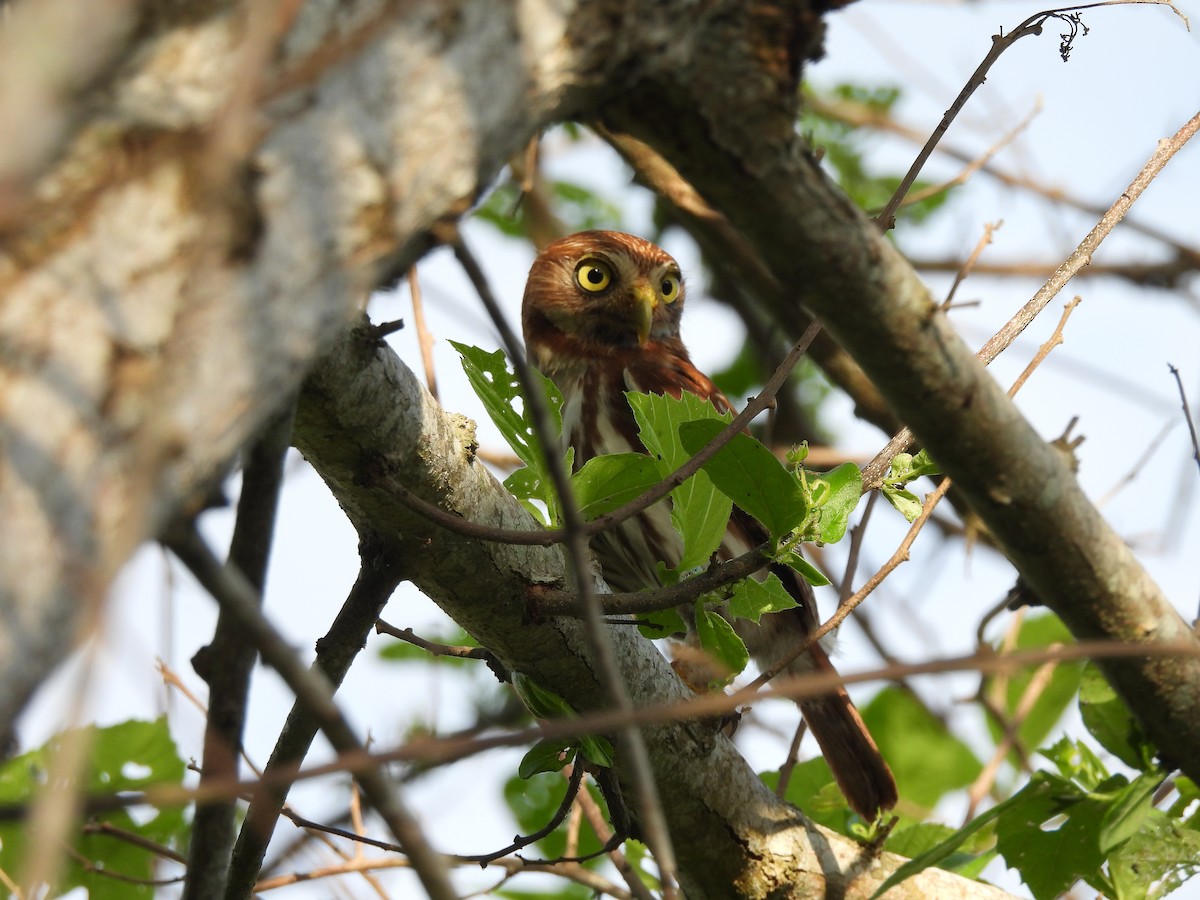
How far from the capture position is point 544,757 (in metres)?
2.75

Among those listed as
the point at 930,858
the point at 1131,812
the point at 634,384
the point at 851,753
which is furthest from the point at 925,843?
the point at 634,384

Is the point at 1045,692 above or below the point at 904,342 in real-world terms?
above

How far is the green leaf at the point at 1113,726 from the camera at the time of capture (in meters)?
2.71

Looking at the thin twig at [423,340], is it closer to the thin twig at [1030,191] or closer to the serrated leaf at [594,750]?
the serrated leaf at [594,750]

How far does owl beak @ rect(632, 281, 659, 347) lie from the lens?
16.4 ft

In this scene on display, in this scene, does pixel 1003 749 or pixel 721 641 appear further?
Answer: pixel 1003 749

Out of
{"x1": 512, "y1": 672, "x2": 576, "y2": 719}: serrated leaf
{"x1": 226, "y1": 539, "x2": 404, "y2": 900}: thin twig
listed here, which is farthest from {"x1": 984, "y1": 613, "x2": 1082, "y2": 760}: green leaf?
{"x1": 226, "y1": 539, "x2": 404, "y2": 900}: thin twig

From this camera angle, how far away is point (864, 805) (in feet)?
12.8

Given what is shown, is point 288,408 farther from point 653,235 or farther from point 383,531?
point 653,235

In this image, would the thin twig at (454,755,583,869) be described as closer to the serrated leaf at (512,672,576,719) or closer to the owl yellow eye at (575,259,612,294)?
the serrated leaf at (512,672,576,719)

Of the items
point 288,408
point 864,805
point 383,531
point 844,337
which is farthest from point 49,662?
point 864,805

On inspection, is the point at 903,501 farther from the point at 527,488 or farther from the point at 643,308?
the point at 643,308

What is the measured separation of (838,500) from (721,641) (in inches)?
15.9

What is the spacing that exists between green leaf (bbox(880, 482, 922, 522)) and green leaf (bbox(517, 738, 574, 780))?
880 millimetres
